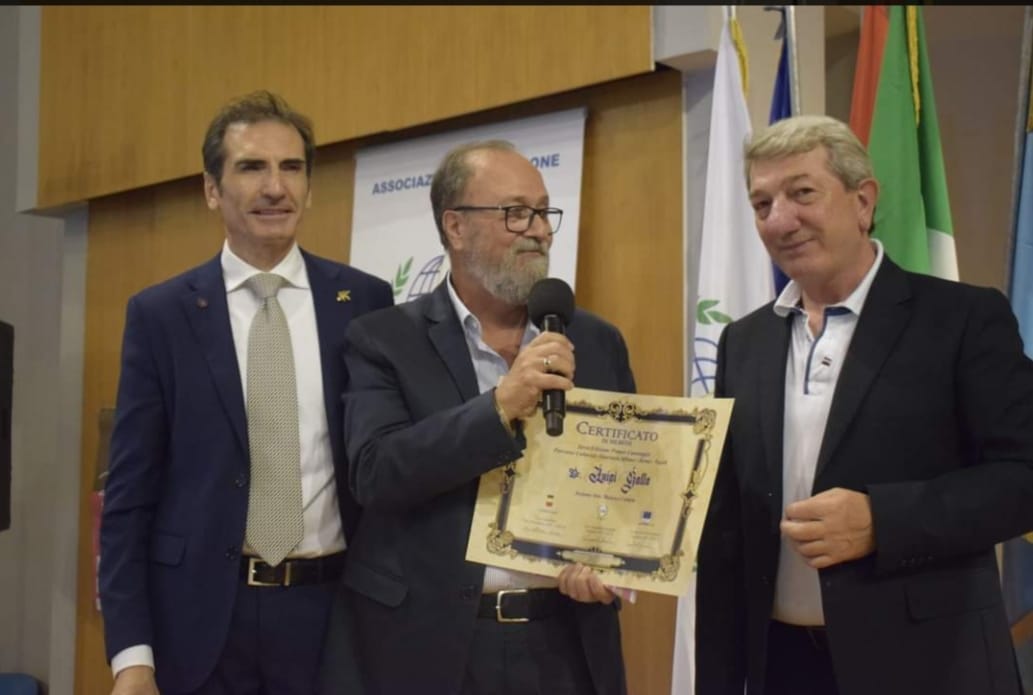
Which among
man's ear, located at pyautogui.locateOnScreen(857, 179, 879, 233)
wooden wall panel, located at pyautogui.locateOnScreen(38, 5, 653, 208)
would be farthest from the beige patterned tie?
wooden wall panel, located at pyautogui.locateOnScreen(38, 5, 653, 208)

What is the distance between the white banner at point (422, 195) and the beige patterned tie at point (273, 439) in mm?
1480

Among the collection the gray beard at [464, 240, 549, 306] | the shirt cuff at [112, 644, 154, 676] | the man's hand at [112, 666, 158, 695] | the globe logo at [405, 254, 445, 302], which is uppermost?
the globe logo at [405, 254, 445, 302]

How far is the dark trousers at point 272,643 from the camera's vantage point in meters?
2.09

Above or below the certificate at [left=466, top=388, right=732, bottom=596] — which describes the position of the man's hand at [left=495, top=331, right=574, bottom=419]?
above

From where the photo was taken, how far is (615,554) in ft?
5.99

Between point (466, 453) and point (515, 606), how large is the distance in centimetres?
34

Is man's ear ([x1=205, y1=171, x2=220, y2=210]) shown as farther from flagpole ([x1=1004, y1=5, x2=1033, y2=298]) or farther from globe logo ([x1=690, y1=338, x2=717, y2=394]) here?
flagpole ([x1=1004, y1=5, x2=1033, y2=298])

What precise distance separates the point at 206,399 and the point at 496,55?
2062 mm

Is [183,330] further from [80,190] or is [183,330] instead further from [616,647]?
[80,190]

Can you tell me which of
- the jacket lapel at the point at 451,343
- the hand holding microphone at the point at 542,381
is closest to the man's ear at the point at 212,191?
the jacket lapel at the point at 451,343

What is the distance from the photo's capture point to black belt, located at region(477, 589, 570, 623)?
191 centimetres

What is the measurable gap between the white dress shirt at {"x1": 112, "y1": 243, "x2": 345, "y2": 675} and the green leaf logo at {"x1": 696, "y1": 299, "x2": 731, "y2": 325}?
1303 millimetres

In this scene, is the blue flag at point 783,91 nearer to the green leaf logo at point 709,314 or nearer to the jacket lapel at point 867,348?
the green leaf logo at point 709,314

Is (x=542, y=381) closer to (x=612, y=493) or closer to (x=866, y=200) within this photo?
(x=612, y=493)
